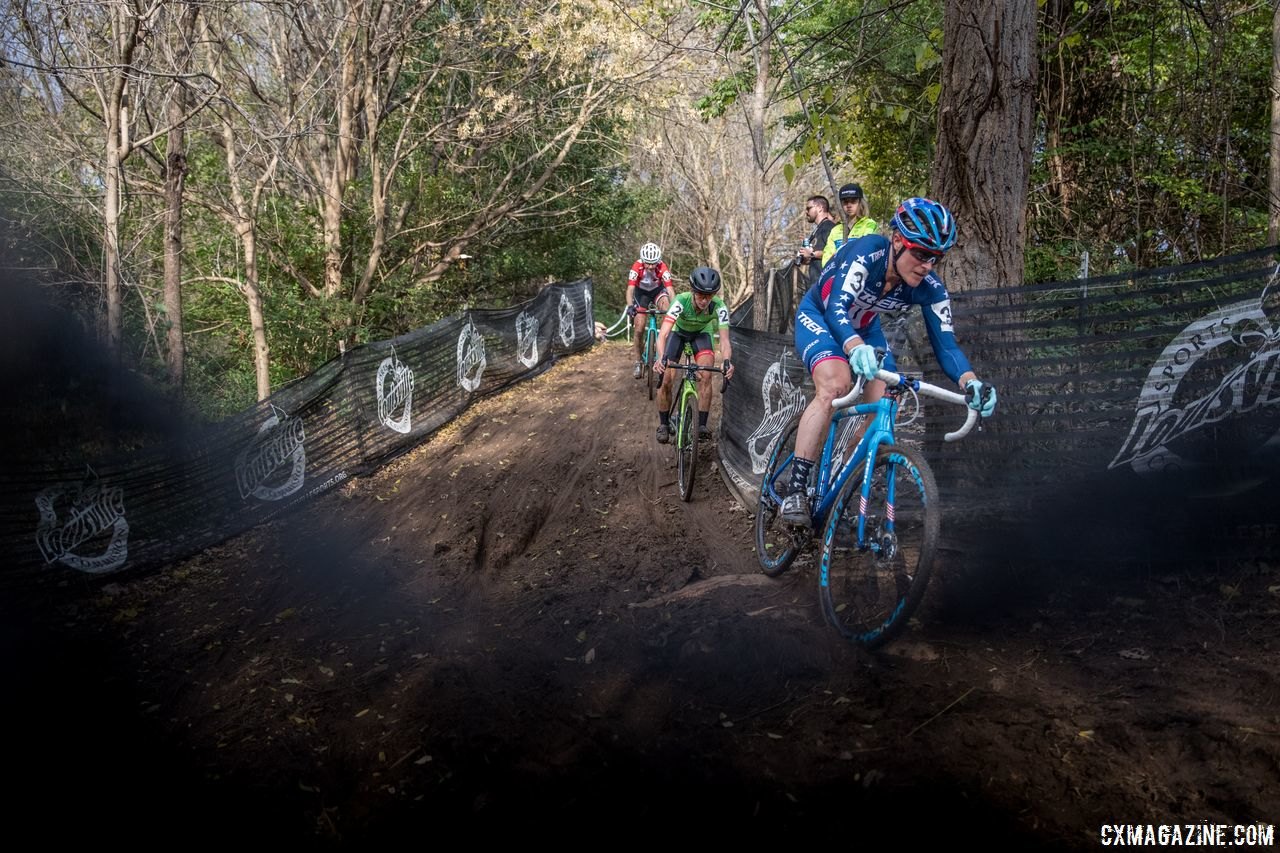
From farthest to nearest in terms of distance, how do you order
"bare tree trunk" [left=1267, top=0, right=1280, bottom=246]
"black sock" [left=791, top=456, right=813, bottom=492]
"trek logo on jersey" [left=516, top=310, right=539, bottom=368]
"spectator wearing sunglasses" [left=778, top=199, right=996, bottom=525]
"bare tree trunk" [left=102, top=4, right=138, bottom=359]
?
"trek logo on jersey" [left=516, top=310, right=539, bottom=368], "bare tree trunk" [left=102, top=4, right=138, bottom=359], "bare tree trunk" [left=1267, top=0, right=1280, bottom=246], "black sock" [left=791, top=456, right=813, bottom=492], "spectator wearing sunglasses" [left=778, top=199, right=996, bottom=525]

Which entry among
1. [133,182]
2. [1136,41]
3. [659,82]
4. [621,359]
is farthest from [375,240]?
[1136,41]

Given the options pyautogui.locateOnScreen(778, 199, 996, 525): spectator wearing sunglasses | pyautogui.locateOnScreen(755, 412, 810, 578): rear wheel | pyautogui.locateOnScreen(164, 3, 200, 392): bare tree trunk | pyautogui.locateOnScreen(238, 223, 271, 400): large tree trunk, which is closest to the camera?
pyautogui.locateOnScreen(778, 199, 996, 525): spectator wearing sunglasses

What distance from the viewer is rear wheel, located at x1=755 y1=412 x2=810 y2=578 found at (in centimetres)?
510

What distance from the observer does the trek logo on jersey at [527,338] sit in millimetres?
16312

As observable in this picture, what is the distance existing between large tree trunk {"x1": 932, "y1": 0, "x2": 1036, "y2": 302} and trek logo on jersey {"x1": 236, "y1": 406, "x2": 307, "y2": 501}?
6918 mm

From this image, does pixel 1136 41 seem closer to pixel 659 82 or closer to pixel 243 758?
pixel 659 82

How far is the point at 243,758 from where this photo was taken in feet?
12.6

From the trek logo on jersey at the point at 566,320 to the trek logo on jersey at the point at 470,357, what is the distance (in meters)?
4.80

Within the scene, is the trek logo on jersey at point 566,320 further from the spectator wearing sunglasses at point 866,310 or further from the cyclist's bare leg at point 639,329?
the spectator wearing sunglasses at point 866,310

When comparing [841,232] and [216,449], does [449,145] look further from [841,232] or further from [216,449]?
[216,449]

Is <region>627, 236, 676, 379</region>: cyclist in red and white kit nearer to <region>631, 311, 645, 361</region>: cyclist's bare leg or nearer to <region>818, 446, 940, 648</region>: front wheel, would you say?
<region>631, 311, 645, 361</region>: cyclist's bare leg

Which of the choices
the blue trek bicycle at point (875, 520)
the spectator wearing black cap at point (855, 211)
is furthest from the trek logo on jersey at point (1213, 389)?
the spectator wearing black cap at point (855, 211)

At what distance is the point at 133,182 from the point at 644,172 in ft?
87.6

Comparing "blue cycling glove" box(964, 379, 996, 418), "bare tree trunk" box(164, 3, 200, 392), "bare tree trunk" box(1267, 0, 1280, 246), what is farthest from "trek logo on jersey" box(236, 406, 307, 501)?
"bare tree trunk" box(1267, 0, 1280, 246)
